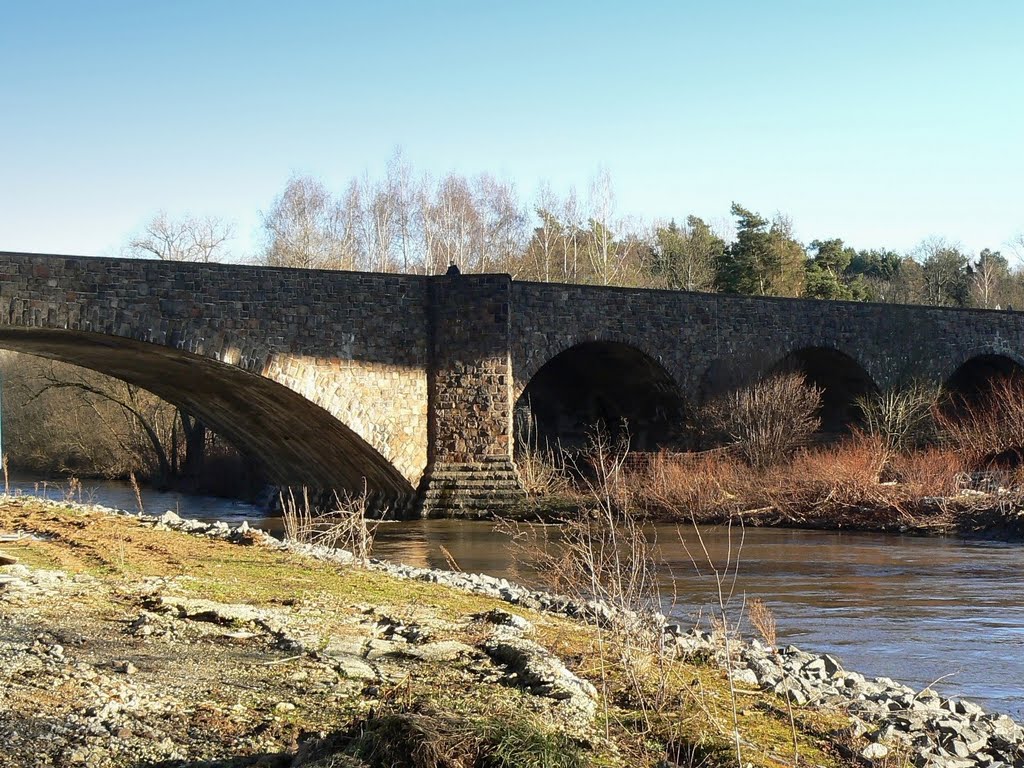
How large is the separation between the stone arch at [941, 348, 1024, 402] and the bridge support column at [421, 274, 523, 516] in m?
12.2

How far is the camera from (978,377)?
32031 mm

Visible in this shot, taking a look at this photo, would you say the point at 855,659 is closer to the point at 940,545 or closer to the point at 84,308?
the point at 940,545

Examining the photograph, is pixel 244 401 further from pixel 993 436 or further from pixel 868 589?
pixel 993 436

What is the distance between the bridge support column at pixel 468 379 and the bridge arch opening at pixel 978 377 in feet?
40.5

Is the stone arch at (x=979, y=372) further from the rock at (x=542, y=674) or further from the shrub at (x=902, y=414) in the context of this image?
the rock at (x=542, y=674)

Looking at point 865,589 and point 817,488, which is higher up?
point 817,488

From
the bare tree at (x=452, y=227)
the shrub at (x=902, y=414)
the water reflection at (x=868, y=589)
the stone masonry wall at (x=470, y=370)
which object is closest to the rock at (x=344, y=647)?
the water reflection at (x=868, y=589)

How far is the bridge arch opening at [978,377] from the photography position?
1174 inches

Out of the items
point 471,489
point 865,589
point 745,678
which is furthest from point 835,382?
point 745,678

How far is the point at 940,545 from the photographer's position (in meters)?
17.2

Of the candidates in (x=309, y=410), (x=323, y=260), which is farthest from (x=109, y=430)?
(x=309, y=410)

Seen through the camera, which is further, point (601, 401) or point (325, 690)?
point (601, 401)

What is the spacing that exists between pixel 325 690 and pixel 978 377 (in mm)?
29785

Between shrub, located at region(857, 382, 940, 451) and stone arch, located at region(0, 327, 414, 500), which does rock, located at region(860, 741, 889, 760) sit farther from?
shrub, located at region(857, 382, 940, 451)
